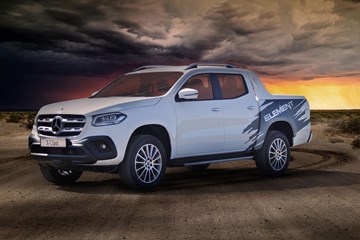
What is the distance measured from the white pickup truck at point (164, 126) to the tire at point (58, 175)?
18 mm

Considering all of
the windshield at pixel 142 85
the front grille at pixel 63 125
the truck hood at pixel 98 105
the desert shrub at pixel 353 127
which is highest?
the windshield at pixel 142 85

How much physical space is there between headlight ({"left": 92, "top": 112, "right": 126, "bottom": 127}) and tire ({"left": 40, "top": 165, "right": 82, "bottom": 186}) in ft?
5.92

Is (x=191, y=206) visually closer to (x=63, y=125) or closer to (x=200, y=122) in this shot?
(x=200, y=122)

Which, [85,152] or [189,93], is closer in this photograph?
[85,152]

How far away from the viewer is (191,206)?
307 inches

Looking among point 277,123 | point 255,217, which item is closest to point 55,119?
point 255,217

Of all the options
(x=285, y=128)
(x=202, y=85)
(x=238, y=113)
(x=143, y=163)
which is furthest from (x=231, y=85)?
(x=143, y=163)

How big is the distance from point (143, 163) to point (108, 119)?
0.92 metres

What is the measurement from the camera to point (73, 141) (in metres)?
8.70

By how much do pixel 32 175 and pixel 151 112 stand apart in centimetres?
385

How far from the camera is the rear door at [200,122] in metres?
9.49

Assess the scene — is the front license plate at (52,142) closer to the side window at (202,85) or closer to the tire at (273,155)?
the side window at (202,85)

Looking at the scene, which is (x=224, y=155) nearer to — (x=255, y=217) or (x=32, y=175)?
(x=255, y=217)

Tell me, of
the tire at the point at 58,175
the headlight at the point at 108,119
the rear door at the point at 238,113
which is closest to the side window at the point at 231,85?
the rear door at the point at 238,113
